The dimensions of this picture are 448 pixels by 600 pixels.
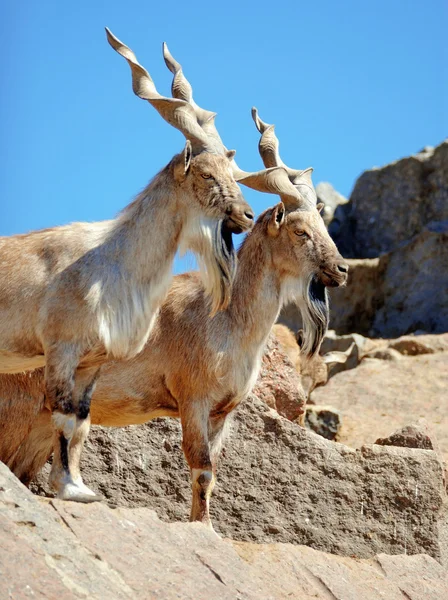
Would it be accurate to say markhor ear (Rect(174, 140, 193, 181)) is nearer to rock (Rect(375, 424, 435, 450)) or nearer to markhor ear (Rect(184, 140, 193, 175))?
markhor ear (Rect(184, 140, 193, 175))

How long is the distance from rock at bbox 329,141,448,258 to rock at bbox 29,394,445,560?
1060cm

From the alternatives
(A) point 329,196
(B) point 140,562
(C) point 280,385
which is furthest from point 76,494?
(A) point 329,196

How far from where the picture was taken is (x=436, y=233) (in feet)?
60.7

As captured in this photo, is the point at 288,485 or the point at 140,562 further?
the point at 288,485

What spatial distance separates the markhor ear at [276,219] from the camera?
354 inches

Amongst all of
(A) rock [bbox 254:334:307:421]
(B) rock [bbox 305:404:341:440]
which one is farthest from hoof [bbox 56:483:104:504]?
(B) rock [bbox 305:404:341:440]

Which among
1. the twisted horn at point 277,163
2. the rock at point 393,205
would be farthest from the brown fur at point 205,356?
the rock at point 393,205

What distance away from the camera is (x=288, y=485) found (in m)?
9.11

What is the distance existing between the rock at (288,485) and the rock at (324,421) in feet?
8.37

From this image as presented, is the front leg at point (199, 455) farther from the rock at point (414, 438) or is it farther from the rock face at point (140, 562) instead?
the rock at point (414, 438)

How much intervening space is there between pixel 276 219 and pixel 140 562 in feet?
11.9

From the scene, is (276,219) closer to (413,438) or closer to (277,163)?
(277,163)

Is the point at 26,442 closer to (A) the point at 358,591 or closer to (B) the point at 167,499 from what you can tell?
(B) the point at 167,499

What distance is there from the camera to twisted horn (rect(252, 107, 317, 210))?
9433 millimetres
